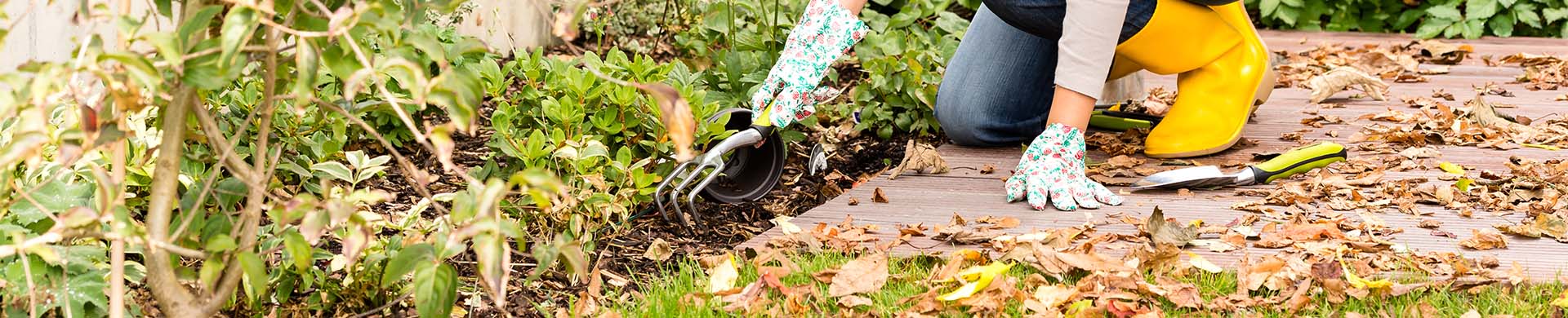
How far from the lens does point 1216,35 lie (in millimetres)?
2785

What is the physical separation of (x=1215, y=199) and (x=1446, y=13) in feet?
10.0

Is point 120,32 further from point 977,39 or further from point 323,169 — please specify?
point 977,39

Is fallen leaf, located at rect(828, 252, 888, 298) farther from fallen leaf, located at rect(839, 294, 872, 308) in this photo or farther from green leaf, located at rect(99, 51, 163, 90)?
green leaf, located at rect(99, 51, 163, 90)

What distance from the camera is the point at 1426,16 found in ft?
17.0

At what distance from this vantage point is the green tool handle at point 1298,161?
2.54 m

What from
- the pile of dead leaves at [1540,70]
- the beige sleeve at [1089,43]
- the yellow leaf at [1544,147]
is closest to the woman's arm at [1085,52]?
the beige sleeve at [1089,43]

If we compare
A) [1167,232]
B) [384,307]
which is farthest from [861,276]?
[384,307]

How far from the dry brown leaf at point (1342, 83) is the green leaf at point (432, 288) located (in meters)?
2.79

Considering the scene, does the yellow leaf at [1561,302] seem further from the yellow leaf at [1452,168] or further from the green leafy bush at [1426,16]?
the green leafy bush at [1426,16]

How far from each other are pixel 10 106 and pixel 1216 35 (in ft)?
7.66

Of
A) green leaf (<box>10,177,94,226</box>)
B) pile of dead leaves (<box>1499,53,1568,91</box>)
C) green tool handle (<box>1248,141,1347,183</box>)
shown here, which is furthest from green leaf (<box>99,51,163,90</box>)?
pile of dead leaves (<box>1499,53,1568,91</box>)

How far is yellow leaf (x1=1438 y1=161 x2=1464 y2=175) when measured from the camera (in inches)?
101

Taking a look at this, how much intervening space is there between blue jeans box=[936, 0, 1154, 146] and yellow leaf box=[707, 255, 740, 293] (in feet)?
3.62

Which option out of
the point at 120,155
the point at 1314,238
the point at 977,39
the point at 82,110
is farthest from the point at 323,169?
the point at 977,39
